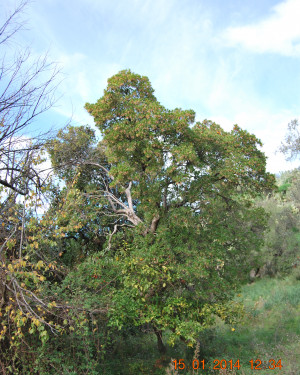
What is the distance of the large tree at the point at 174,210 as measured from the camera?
8.31 metres

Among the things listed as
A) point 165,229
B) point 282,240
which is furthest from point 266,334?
point 282,240

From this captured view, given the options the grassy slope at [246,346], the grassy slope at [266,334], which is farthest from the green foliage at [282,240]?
the grassy slope at [246,346]

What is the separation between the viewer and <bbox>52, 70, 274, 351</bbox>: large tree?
8.31 m

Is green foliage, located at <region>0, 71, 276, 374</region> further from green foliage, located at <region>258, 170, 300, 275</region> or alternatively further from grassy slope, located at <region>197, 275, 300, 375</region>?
green foliage, located at <region>258, 170, 300, 275</region>

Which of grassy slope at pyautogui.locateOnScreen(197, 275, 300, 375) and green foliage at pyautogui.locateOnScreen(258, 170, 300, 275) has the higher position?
green foliage at pyautogui.locateOnScreen(258, 170, 300, 275)

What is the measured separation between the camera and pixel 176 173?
8.52m

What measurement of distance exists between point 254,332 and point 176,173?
8.52 m

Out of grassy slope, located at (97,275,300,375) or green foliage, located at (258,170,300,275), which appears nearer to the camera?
grassy slope, located at (97,275,300,375)

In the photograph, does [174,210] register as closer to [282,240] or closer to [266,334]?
[266,334]
